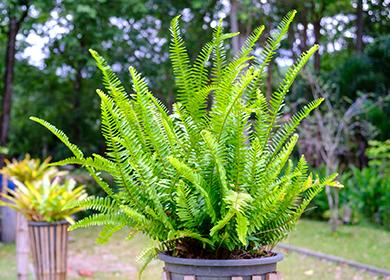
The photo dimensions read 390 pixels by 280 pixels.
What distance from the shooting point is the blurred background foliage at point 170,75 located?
9.69m

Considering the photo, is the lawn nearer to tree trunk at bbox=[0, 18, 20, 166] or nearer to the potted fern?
tree trunk at bbox=[0, 18, 20, 166]

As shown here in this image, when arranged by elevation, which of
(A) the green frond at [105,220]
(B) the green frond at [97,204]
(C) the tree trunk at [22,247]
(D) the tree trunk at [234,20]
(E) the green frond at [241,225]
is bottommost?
(C) the tree trunk at [22,247]

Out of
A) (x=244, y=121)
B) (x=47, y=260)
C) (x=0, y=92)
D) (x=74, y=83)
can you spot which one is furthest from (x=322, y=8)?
(x=244, y=121)

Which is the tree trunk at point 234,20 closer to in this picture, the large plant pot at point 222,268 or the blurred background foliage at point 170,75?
the blurred background foliage at point 170,75

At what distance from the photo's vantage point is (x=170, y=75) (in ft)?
42.5

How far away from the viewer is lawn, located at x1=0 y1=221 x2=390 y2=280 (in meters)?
Result: 6.05

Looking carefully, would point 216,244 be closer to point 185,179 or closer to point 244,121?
point 185,179

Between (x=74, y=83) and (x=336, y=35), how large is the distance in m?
8.41

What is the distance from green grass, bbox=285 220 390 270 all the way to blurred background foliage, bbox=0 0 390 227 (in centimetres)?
41

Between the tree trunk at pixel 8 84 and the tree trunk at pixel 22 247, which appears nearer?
the tree trunk at pixel 22 247

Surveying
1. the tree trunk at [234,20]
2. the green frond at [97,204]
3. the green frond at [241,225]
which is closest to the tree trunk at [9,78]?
the tree trunk at [234,20]

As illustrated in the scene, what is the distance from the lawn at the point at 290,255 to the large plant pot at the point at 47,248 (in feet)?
5.12

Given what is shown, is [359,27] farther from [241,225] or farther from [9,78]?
[241,225]

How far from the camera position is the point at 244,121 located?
72.9 inches
